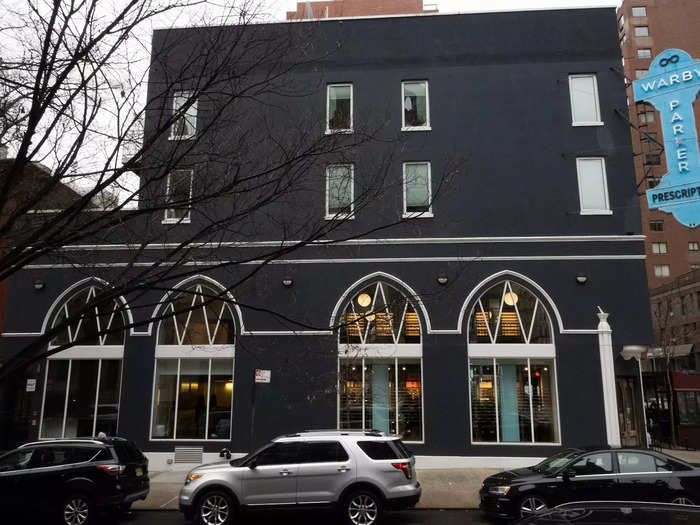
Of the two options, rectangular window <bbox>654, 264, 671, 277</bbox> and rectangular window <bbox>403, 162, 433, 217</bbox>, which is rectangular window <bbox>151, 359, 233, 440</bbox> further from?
rectangular window <bbox>654, 264, 671, 277</bbox>

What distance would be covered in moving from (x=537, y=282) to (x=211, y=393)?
10.9m

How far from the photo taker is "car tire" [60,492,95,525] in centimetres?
1067

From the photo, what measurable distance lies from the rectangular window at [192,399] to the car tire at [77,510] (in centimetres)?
708

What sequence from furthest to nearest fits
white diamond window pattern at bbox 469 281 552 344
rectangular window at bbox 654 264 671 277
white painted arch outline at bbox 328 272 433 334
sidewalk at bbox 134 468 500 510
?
rectangular window at bbox 654 264 671 277 → white painted arch outline at bbox 328 272 433 334 → white diamond window pattern at bbox 469 281 552 344 → sidewalk at bbox 134 468 500 510

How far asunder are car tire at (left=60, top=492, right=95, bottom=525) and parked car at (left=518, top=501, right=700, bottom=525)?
941cm

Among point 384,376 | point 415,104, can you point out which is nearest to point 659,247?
point 415,104

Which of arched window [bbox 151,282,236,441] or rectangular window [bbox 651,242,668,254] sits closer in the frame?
arched window [bbox 151,282,236,441]

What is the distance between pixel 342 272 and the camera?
18547mm

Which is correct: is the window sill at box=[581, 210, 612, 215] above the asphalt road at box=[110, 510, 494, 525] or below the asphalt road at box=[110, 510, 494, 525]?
above

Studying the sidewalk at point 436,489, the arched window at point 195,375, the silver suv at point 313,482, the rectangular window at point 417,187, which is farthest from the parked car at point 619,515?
the rectangular window at point 417,187

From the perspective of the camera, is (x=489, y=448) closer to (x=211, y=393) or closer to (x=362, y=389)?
(x=362, y=389)

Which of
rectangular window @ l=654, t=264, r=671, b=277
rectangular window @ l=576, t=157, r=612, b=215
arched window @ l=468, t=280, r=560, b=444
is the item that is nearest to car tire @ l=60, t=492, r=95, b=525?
arched window @ l=468, t=280, r=560, b=444

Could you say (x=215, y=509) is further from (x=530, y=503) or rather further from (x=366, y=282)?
(x=366, y=282)

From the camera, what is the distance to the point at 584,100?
19.5m
